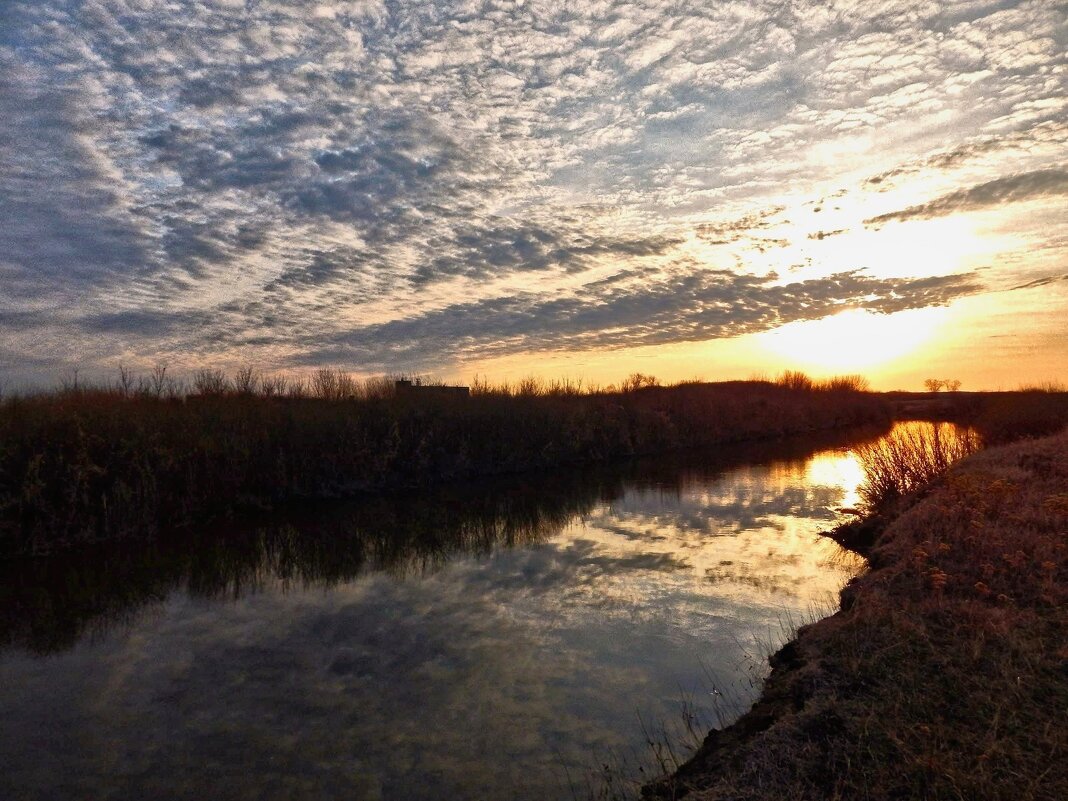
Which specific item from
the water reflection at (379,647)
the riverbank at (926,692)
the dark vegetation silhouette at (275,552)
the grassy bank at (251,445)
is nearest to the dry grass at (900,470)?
the water reflection at (379,647)

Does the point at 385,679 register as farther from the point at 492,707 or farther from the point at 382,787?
the point at 382,787

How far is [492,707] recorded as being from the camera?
5457 millimetres

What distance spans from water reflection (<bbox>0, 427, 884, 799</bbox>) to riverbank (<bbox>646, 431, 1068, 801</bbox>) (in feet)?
2.56

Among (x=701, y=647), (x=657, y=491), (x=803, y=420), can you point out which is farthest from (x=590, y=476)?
(x=803, y=420)

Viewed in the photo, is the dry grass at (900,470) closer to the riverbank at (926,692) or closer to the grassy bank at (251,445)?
the riverbank at (926,692)

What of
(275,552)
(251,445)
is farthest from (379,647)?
(251,445)

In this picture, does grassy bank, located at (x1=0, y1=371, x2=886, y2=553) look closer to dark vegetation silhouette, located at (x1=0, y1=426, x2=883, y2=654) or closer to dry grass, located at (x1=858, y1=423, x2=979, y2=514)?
dark vegetation silhouette, located at (x1=0, y1=426, x2=883, y2=654)

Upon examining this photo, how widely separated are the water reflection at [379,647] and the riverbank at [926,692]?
78 centimetres

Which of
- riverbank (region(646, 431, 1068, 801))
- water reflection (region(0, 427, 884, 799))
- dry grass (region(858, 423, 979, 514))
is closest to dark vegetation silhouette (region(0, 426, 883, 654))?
water reflection (region(0, 427, 884, 799))

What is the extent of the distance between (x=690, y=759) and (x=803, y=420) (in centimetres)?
3745

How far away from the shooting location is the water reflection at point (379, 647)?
4703mm

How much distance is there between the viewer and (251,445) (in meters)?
14.3

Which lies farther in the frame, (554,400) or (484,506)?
(554,400)

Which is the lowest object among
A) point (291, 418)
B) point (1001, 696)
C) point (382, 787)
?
point (382, 787)
